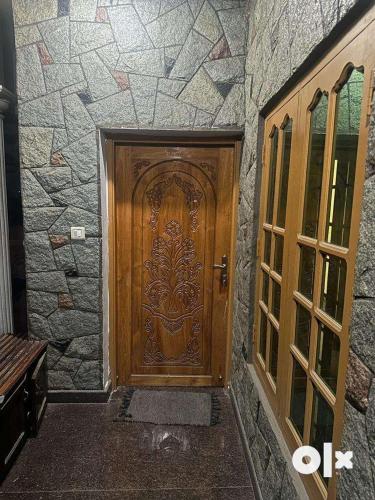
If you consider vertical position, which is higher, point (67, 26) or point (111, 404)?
point (67, 26)

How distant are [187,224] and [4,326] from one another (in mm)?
1486

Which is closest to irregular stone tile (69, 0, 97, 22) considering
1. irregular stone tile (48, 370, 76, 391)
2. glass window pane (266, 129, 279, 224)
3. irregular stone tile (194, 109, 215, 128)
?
irregular stone tile (194, 109, 215, 128)

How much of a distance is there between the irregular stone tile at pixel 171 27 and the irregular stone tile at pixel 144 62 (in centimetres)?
7

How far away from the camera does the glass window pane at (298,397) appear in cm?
121

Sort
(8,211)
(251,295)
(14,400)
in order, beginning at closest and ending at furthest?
(14,400) < (251,295) < (8,211)

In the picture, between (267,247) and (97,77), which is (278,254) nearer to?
(267,247)

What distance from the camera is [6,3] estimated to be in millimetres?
2113

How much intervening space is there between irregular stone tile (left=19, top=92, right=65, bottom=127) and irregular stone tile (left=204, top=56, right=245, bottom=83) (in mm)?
1041

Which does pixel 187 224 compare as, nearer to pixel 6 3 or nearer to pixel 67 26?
→ pixel 67 26

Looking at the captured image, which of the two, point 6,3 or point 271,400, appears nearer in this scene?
point 271,400

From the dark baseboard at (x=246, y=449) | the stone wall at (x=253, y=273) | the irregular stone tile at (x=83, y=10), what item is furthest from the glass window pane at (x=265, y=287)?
the irregular stone tile at (x=83, y=10)

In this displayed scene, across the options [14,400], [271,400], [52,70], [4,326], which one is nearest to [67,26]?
[52,70]

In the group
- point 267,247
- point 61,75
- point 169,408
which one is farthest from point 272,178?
point 169,408

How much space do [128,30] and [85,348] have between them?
87.8 inches
